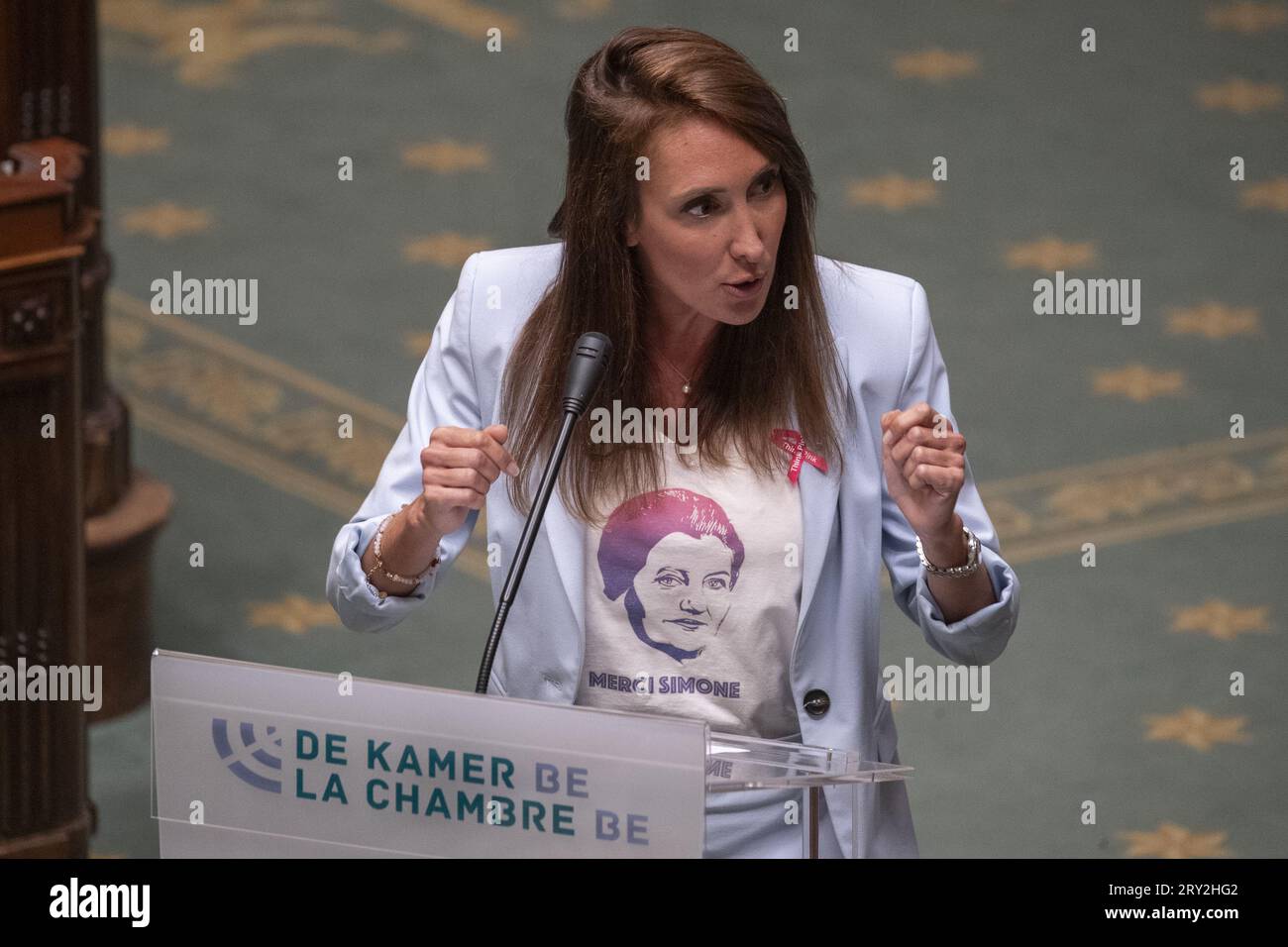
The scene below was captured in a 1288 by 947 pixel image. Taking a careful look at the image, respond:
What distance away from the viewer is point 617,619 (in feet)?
7.57

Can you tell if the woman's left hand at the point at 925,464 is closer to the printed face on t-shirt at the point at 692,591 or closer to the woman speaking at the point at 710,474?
the woman speaking at the point at 710,474

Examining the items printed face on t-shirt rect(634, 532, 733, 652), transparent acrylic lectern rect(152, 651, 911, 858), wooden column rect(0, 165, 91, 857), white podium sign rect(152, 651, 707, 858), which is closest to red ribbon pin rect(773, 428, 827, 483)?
printed face on t-shirt rect(634, 532, 733, 652)

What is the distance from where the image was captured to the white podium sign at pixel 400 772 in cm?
185

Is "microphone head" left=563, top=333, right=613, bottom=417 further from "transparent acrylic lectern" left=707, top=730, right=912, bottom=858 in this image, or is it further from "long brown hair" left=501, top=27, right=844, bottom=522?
"transparent acrylic lectern" left=707, top=730, right=912, bottom=858

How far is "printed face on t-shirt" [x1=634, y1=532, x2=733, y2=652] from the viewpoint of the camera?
89.7 inches

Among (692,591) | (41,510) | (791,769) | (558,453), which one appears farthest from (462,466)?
(41,510)

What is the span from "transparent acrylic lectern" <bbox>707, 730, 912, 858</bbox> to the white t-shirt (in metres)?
0.22

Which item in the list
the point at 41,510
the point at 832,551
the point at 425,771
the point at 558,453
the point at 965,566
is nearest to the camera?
the point at 425,771

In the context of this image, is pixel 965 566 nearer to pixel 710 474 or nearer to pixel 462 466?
pixel 710 474

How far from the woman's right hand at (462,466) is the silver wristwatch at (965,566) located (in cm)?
47

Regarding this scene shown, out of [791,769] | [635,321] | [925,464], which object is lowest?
[791,769]

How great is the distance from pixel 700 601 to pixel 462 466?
35 cm

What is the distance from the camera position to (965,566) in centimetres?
219
